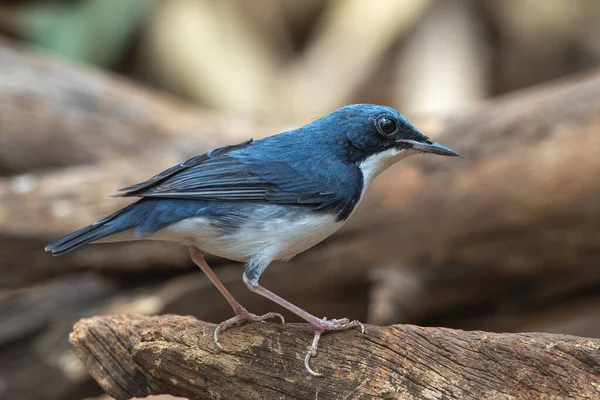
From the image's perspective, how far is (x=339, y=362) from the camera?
13.2 ft

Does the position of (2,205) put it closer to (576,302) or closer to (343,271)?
(343,271)

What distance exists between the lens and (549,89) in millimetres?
7488

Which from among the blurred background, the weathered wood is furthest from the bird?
the blurred background

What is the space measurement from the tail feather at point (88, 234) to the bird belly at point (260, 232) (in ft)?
0.68

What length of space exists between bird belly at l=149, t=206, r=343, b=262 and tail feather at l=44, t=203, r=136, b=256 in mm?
206

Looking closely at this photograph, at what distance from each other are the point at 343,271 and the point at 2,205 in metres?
3.23

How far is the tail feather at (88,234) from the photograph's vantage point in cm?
414

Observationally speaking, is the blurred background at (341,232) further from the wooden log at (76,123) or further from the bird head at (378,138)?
the bird head at (378,138)

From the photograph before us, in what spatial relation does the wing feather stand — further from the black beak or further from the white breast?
the black beak

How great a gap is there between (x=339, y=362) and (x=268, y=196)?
1.03m

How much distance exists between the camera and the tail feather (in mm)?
4141

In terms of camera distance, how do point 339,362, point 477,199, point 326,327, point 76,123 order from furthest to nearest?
point 76,123 < point 477,199 < point 326,327 < point 339,362

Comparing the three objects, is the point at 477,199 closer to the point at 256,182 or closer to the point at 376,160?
the point at 376,160

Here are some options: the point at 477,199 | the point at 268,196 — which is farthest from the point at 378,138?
the point at 477,199
